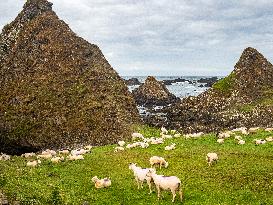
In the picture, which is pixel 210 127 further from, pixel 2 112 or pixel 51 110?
pixel 2 112

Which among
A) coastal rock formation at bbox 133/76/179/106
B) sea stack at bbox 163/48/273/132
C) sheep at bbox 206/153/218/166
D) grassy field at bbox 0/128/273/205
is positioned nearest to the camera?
grassy field at bbox 0/128/273/205

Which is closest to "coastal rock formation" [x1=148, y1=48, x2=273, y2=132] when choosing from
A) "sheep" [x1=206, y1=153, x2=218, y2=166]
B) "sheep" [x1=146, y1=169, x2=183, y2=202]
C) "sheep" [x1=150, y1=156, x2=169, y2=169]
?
"sheep" [x1=206, y1=153, x2=218, y2=166]

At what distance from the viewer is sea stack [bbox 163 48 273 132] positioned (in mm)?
55844

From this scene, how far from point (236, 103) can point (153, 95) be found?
144 ft

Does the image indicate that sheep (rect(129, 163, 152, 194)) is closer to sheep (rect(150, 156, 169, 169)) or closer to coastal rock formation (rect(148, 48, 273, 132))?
sheep (rect(150, 156, 169, 169))

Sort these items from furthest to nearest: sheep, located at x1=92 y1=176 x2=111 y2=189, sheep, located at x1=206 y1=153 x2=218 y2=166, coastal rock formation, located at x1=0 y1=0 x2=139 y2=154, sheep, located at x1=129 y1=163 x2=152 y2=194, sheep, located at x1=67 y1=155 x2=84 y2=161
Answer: coastal rock formation, located at x1=0 y1=0 x2=139 y2=154 < sheep, located at x1=67 y1=155 x2=84 y2=161 < sheep, located at x1=206 y1=153 x2=218 y2=166 < sheep, located at x1=92 y1=176 x2=111 y2=189 < sheep, located at x1=129 y1=163 x2=152 y2=194

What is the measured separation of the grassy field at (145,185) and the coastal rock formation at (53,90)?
8.39 metres

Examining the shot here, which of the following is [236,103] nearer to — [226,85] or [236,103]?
[236,103]

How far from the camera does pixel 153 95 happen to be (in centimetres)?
10631

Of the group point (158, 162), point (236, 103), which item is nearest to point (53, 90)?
point (158, 162)

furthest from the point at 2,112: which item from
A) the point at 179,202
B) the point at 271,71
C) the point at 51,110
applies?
the point at 271,71

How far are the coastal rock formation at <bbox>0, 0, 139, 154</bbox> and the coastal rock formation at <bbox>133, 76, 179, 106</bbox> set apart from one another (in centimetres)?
4672

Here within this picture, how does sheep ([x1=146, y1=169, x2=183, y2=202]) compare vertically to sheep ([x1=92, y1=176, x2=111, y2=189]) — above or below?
above

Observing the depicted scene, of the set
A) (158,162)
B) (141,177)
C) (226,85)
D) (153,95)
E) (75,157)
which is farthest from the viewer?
(153,95)
